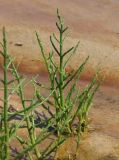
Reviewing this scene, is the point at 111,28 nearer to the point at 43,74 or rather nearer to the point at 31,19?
the point at 31,19

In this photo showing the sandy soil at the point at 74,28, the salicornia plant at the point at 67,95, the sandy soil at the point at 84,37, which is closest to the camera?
the salicornia plant at the point at 67,95

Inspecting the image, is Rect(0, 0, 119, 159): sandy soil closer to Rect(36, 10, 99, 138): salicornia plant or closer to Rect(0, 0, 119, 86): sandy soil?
Rect(0, 0, 119, 86): sandy soil

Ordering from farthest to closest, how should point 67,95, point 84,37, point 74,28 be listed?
point 74,28, point 84,37, point 67,95

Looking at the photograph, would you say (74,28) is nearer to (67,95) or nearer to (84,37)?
(84,37)

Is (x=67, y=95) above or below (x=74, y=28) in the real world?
below

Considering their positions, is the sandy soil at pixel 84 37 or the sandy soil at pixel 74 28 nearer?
the sandy soil at pixel 84 37

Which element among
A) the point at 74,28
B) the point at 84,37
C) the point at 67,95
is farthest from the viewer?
the point at 74,28

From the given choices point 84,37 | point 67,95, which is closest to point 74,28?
point 84,37

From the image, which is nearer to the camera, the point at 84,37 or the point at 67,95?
the point at 67,95

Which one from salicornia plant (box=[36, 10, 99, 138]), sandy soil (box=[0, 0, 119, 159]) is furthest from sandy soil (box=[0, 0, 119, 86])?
salicornia plant (box=[36, 10, 99, 138])

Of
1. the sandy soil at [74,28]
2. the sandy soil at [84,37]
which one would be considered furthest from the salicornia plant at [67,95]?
the sandy soil at [74,28]

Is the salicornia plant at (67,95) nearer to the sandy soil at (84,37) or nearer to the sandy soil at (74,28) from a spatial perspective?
the sandy soil at (84,37)

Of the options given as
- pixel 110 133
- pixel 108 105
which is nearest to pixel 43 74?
pixel 108 105

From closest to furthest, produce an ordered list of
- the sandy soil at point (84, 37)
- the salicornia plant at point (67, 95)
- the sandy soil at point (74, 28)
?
the salicornia plant at point (67, 95) < the sandy soil at point (84, 37) < the sandy soil at point (74, 28)
